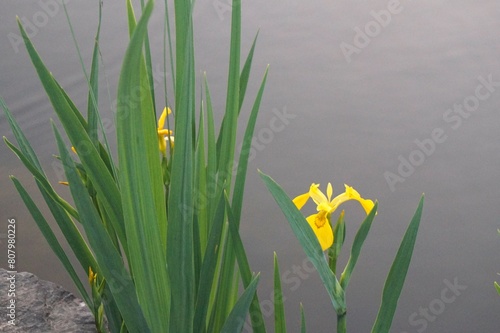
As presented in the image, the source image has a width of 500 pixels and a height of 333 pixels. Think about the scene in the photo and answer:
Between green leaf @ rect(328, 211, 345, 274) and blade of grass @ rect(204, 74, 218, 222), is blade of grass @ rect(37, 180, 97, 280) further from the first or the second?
green leaf @ rect(328, 211, 345, 274)

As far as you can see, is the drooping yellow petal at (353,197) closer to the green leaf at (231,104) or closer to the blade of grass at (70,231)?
the green leaf at (231,104)

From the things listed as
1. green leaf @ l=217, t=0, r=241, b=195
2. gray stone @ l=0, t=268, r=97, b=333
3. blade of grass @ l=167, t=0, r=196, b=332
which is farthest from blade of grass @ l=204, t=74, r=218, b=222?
gray stone @ l=0, t=268, r=97, b=333

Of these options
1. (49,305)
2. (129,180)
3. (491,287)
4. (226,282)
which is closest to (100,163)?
(129,180)

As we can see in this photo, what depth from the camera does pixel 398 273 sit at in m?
0.53

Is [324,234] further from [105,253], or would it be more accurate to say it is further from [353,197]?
[105,253]

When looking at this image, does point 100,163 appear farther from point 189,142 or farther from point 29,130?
point 29,130

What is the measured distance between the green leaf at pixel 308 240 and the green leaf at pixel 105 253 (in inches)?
5.7

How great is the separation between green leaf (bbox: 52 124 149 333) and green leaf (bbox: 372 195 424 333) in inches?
8.7

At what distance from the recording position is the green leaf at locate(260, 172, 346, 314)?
48cm

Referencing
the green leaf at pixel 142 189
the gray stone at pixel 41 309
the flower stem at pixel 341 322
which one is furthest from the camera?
the gray stone at pixel 41 309

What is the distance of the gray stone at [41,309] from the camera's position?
766mm

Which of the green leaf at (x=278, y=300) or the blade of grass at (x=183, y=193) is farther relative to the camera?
the green leaf at (x=278, y=300)

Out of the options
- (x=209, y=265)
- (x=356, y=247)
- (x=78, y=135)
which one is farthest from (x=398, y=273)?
(x=78, y=135)

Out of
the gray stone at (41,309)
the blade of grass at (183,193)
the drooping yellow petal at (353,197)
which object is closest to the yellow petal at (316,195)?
the drooping yellow petal at (353,197)
